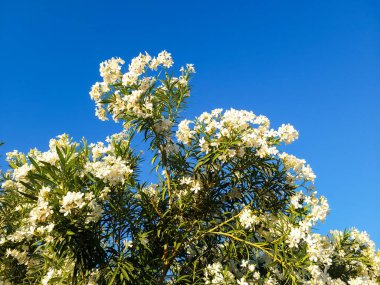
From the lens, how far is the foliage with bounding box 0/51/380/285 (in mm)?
4574

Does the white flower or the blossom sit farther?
the white flower

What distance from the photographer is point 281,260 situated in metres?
4.76

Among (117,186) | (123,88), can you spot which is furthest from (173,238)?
(123,88)

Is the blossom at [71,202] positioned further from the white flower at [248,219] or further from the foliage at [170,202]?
the white flower at [248,219]

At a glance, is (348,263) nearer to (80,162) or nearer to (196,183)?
(196,183)

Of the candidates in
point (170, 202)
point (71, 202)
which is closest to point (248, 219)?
point (170, 202)

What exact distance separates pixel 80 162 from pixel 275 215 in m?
2.55

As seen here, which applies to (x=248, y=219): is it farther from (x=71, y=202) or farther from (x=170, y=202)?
(x=71, y=202)

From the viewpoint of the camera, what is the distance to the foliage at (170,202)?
4.57 metres

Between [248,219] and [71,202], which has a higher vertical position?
[248,219]

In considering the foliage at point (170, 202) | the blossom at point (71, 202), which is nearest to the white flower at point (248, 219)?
the foliage at point (170, 202)

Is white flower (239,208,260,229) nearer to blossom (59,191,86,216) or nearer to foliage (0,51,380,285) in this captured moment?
foliage (0,51,380,285)

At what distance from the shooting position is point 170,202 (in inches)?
209

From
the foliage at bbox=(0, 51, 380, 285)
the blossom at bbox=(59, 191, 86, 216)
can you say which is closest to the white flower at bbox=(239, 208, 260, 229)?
the foliage at bbox=(0, 51, 380, 285)
